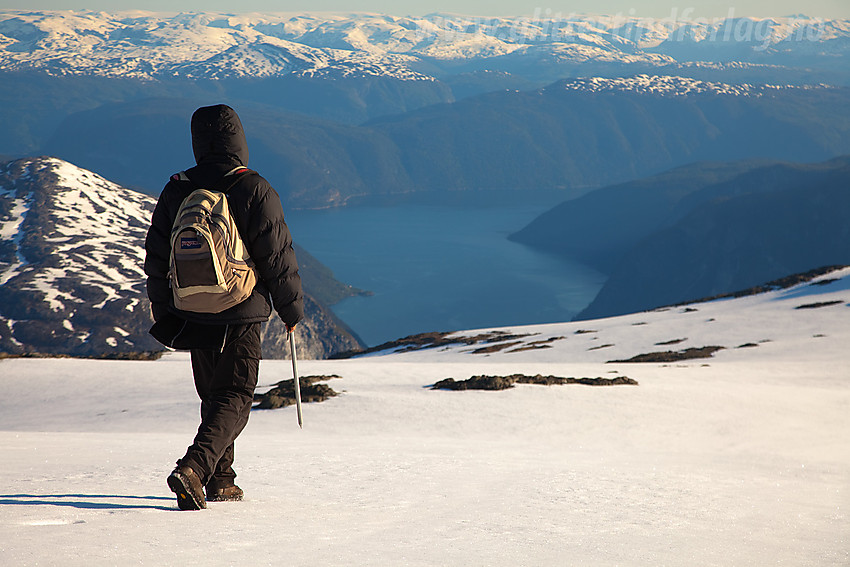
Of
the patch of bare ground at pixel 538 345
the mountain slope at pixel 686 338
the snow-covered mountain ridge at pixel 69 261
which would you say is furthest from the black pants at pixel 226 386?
the snow-covered mountain ridge at pixel 69 261

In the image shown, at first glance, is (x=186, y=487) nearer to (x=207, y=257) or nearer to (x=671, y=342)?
(x=207, y=257)

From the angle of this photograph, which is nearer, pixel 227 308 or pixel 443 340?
pixel 227 308

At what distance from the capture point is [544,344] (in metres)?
28.5

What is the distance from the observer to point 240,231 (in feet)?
18.0

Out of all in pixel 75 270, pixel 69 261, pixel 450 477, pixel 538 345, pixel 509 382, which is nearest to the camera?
pixel 450 477

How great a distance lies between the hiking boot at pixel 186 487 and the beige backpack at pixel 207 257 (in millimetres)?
1169

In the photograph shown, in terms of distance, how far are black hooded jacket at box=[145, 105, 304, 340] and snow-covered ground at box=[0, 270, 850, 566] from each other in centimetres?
148

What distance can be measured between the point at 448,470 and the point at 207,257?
3.77 meters

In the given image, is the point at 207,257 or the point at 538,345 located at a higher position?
the point at 207,257

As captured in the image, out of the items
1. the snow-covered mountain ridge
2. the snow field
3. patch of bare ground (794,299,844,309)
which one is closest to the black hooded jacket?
the snow field

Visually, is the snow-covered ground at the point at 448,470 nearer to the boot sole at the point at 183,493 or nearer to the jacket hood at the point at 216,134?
the boot sole at the point at 183,493

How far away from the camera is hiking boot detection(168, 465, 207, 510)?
5.01m

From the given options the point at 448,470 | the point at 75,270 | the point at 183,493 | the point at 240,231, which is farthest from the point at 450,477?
the point at 75,270

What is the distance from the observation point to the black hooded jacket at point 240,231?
5.48 m
